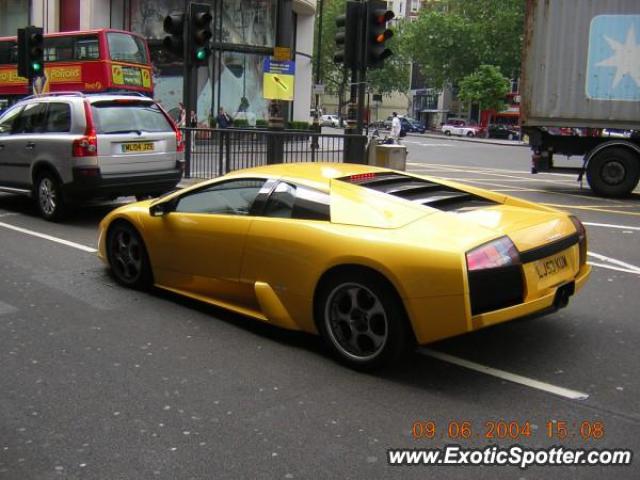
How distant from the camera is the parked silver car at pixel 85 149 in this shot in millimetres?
9648

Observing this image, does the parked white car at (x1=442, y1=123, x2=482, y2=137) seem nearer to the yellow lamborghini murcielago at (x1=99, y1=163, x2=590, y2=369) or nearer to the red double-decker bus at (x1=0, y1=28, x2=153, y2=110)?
the red double-decker bus at (x1=0, y1=28, x2=153, y2=110)

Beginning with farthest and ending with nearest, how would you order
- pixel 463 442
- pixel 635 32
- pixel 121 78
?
pixel 121 78 < pixel 635 32 < pixel 463 442

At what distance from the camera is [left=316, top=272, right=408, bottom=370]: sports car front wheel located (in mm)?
4418

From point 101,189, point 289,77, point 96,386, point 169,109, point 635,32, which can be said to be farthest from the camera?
point 169,109

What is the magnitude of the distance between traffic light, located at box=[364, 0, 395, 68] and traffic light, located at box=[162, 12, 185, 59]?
400 centimetres

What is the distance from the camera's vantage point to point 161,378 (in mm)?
4473

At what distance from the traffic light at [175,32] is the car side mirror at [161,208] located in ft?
28.7

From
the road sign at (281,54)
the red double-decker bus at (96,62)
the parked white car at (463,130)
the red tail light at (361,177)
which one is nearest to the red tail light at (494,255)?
the red tail light at (361,177)

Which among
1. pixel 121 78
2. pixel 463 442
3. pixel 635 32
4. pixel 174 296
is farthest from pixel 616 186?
pixel 121 78

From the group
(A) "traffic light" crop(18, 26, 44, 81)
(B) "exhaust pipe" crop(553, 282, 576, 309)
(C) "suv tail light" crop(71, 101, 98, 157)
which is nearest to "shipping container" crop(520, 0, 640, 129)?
(C) "suv tail light" crop(71, 101, 98, 157)

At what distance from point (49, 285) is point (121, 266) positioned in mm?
661

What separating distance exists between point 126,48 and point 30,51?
23.2 feet

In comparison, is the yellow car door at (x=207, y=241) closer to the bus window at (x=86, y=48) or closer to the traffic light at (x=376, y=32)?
the traffic light at (x=376, y=32)

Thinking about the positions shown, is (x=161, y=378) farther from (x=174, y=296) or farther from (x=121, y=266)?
(x=121, y=266)
